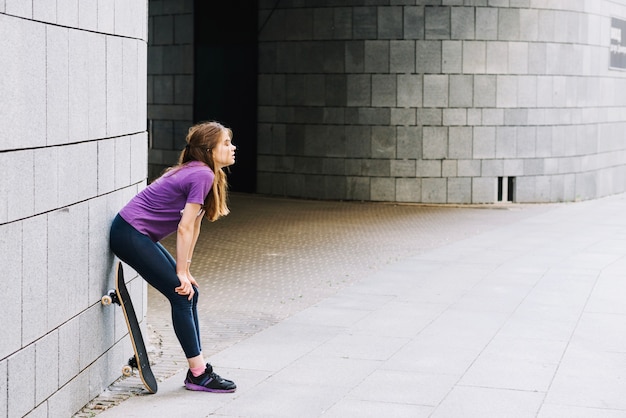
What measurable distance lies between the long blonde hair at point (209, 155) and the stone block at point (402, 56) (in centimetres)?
1261

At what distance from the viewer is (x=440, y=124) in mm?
19484

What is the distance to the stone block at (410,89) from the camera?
1941 centimetres

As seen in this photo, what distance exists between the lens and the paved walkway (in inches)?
270

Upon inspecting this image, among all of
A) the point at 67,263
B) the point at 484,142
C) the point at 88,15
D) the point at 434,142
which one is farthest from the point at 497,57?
the point at 67,263

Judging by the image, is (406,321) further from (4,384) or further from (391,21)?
(391,21)

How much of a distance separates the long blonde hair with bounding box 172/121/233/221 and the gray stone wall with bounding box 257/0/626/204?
1264 centimetres

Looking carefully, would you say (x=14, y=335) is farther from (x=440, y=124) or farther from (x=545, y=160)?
(x=545, y=160)

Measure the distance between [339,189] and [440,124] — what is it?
7.29 ft

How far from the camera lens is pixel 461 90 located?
63.9 feet

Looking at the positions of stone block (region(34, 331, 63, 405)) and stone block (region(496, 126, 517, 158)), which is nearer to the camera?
stone block (region(34, 331, 63, 405))

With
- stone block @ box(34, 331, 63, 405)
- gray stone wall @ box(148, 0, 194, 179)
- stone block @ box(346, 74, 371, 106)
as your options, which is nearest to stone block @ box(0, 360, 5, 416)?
stone block @ box(34, 331, 63, 405)

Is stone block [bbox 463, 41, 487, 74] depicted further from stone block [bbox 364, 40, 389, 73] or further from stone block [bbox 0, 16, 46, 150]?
stone block [bbox 0, 16, 46, 150]

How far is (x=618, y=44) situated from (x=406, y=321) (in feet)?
49.5

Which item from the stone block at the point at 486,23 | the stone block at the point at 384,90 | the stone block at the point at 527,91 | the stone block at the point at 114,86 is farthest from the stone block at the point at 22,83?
the stone block at the point at 527,91
